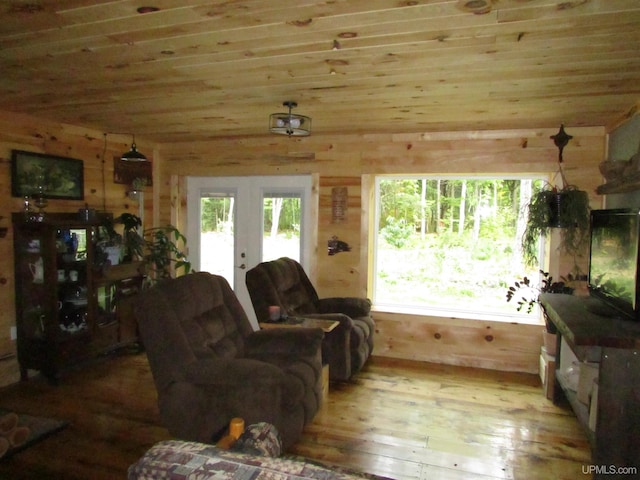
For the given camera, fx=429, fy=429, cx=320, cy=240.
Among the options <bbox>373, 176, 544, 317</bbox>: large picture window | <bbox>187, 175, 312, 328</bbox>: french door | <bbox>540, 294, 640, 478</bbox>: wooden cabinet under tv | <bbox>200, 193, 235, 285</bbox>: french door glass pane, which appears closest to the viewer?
<bbox>540, 294, 640, 478</bbox>: wooden cabinet under tv

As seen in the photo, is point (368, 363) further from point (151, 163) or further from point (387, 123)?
point (151, 163)

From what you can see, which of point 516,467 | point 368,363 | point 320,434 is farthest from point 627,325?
point 368,363


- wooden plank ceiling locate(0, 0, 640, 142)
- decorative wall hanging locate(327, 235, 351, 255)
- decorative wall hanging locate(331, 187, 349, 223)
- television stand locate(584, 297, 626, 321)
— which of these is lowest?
television stand locate(584, 297, 626, 321)

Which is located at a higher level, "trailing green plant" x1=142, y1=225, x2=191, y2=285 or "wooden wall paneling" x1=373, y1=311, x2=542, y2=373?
"trailing green plant" x1=142, y1=225, x2=191, y2=285

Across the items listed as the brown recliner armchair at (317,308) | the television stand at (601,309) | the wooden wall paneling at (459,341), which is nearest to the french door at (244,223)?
the brown recliner armchair at (317,308)

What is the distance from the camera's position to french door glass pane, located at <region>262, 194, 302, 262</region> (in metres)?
4.62

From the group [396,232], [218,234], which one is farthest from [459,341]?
[218,234]

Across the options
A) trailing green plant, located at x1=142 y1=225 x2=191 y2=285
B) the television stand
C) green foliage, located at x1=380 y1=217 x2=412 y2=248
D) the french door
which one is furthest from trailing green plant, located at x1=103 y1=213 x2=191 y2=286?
the television stand

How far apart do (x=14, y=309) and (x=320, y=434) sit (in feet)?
9.09

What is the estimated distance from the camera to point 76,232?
368 centimetres

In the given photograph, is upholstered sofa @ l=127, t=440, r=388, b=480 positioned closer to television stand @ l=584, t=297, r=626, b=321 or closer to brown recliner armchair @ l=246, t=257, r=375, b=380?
television stand @ l=584, t=297, r=626, b=321

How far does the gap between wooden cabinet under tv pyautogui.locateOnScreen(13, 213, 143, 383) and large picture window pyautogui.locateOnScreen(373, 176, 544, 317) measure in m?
2.66

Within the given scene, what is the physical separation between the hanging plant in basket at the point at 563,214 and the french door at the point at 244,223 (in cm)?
213

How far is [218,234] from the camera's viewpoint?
4.89 metres
